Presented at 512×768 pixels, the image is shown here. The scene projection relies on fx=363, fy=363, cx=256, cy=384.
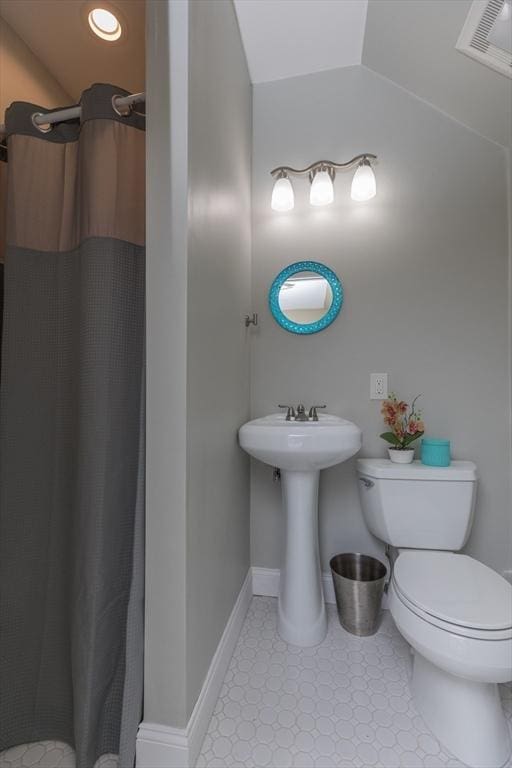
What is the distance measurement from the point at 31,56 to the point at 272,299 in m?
1.37

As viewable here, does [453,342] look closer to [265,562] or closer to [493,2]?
[493,2]

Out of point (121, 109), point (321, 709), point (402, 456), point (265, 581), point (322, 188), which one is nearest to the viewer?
point (121, 109)

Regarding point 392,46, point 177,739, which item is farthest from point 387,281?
point 177,739

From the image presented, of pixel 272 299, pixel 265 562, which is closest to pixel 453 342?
pixel 272 299

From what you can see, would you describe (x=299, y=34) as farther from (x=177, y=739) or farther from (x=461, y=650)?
(x=177, y=739)

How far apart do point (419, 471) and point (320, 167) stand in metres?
1.42

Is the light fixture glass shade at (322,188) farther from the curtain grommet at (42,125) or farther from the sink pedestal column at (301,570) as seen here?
the sink pedestal column at (301,570)

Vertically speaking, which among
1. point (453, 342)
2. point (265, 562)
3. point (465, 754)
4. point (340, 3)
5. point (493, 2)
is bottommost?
point (465, 754)

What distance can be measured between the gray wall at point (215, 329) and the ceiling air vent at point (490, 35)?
34.4 inches

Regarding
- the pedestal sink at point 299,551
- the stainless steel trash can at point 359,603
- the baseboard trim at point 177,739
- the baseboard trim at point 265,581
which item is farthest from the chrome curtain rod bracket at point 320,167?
the baseboard trim at point 177,739

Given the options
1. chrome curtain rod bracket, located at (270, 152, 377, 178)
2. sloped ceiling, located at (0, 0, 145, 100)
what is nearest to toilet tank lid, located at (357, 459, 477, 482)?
chrome curtain rod bracket, located at (270, 152, 377, 178)

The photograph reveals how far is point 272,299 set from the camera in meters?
1.76

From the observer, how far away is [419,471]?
4.67ft

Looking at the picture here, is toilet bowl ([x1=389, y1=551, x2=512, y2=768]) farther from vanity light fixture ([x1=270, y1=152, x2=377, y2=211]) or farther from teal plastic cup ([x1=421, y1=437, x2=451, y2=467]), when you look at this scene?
vanity light fixture ([x1=270, y1=152, x2=377, y2=211])
